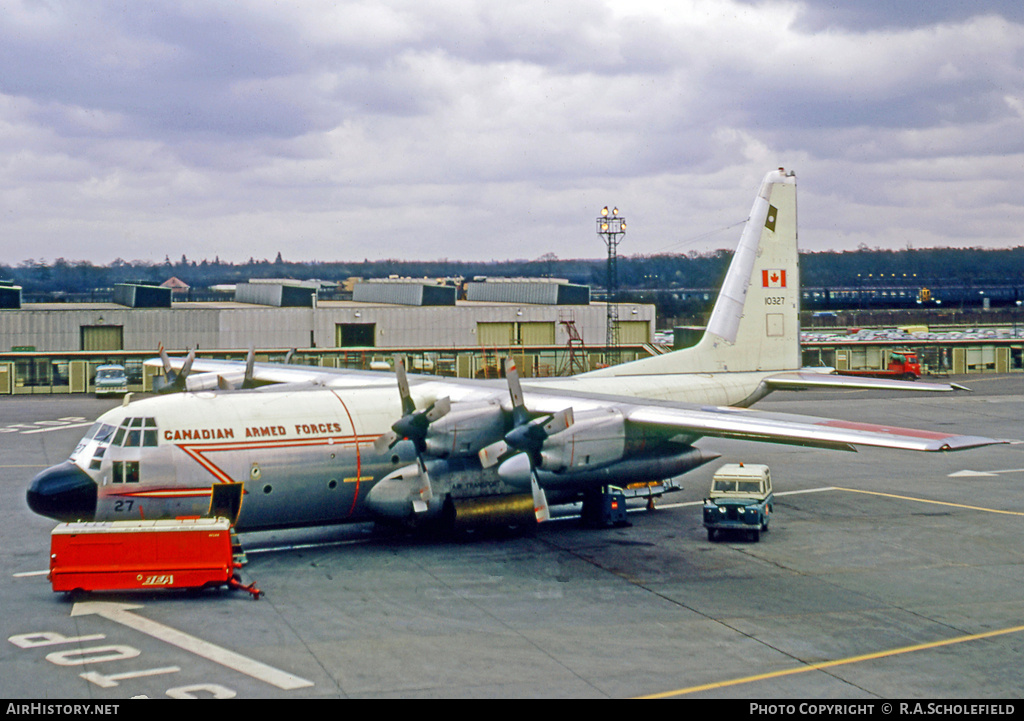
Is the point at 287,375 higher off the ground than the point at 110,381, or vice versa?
the point at 287,375

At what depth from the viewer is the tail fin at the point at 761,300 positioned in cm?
3731

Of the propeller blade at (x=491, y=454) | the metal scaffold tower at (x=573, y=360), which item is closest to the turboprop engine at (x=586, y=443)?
the propeller blade at (x=491, y=454)

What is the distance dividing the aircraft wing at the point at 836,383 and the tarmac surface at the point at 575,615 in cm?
443

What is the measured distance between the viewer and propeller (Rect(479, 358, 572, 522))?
25.5m

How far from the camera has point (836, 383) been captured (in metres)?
32.0

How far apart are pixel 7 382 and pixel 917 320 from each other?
121614mm

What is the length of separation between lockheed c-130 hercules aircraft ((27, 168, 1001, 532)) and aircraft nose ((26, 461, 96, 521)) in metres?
0.03

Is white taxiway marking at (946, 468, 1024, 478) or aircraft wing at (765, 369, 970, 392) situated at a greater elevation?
aircraft wing at (765, 369, 970, 392)

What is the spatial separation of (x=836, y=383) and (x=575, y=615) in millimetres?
14711

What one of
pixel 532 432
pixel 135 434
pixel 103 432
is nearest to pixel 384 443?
pixel 532 432

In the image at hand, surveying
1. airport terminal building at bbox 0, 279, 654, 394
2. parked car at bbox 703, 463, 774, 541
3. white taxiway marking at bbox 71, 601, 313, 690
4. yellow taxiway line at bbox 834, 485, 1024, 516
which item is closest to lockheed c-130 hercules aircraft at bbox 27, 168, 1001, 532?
parked car at bbox 703, 463, 774, 541

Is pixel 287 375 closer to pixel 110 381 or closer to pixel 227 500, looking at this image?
pixel 227 500

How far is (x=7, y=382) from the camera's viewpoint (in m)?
69.1

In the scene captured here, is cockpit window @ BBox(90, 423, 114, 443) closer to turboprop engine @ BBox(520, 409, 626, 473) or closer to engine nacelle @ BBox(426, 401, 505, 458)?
engine nacelle @ BBox(426, 401, 505, 458)
